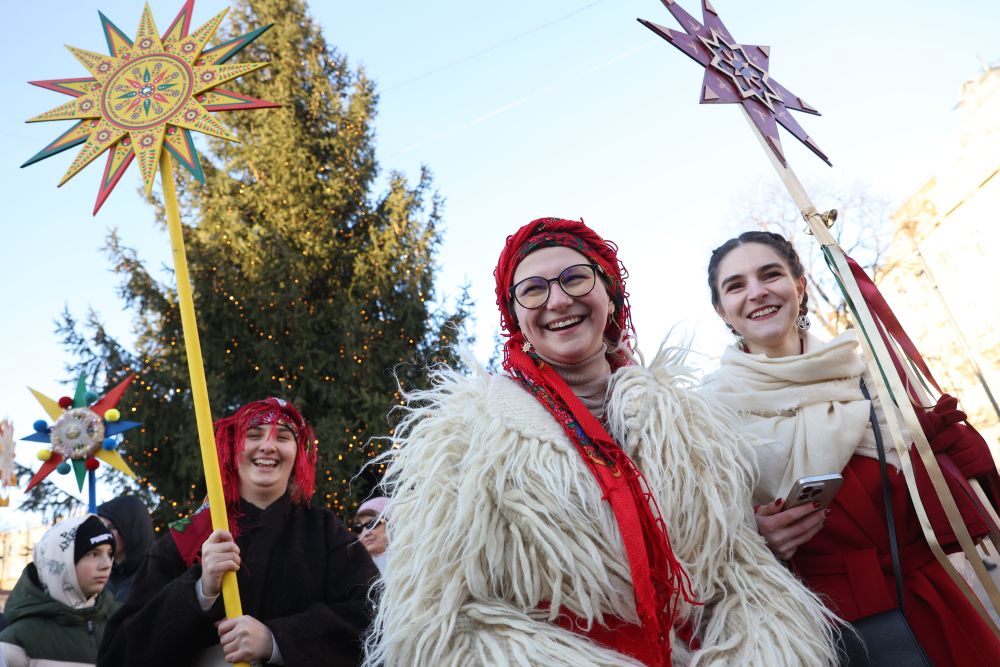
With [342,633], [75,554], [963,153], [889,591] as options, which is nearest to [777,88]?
[889,591]

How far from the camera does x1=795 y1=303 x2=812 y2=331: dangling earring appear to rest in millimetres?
2598

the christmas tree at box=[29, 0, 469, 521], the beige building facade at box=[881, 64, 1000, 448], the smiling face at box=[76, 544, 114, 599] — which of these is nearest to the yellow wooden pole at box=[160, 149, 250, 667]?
the smiling face at box=[76, 544, 114, 599]

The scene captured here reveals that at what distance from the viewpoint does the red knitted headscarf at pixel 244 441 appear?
292 centimetres

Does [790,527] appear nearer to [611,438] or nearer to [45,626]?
[611,438]

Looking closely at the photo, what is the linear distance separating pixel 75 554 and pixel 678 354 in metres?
3.47

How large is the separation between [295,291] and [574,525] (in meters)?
6.99

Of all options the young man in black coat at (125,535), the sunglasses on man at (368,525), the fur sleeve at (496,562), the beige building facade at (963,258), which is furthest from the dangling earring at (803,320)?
the beige building facade at (963,258)

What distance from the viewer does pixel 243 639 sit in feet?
7.59

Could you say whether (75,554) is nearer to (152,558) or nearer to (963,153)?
(152,558)

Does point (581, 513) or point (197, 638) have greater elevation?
point (581, 513)

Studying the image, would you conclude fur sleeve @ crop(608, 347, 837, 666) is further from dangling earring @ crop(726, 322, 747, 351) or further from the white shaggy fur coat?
dangling earring @ crop(726, 322, 747, 351)

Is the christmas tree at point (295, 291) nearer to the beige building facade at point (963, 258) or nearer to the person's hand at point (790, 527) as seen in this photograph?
the person's hand at point (790, 527)

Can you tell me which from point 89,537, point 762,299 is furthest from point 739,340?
point 89,537

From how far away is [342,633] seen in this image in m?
2.55
